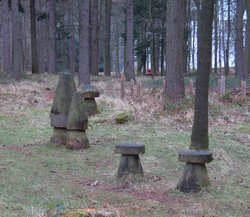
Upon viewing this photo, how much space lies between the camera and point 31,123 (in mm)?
15680

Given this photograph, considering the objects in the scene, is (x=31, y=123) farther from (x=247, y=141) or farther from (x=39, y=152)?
(x=247, y=141)

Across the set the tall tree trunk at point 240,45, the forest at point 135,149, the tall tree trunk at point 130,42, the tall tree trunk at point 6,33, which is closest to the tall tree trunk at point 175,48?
the forest at point 135,149

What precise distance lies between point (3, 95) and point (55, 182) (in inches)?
556

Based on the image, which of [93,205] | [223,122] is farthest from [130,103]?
[93,205]

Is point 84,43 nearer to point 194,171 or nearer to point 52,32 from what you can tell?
point 52,32

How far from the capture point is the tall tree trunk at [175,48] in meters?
17.5

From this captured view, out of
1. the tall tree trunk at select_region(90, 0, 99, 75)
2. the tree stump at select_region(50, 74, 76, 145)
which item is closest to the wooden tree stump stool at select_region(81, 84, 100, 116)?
the tree stump at select_region(50, 74, 76, 145)

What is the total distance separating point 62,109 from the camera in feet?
39.6

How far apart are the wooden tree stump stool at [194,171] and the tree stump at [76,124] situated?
394cm

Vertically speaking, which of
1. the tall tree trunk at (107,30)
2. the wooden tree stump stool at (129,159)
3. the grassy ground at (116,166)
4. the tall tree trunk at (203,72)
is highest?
the tall tree trunk at (107,30)

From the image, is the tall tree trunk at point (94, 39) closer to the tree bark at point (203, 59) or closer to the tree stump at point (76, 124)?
the tree stump at point (76, 124)

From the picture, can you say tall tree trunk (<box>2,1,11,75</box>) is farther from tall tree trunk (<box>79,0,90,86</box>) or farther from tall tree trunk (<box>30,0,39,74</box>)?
tall tree trunk (<box>79,0,90,86</box>)

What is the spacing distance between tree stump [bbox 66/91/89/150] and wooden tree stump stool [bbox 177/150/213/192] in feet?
12.9

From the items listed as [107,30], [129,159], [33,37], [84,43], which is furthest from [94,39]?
[129,159]
